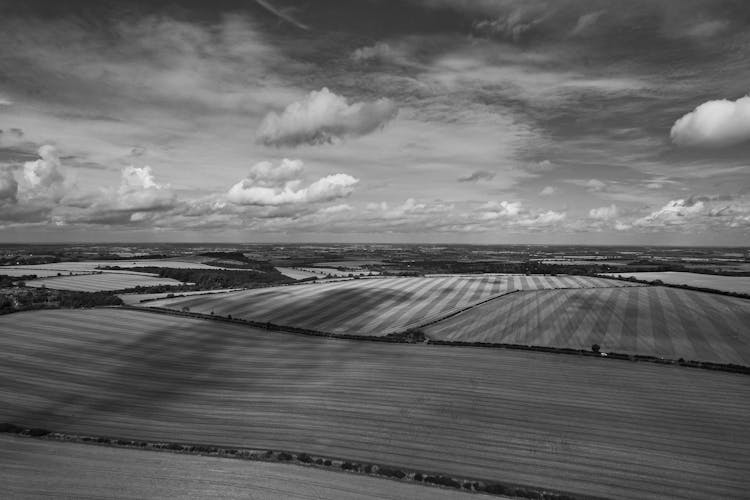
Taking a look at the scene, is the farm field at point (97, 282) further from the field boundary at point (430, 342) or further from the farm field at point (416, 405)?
the farm field at point (416, 405)

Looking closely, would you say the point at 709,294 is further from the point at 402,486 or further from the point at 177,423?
the point at 177,423

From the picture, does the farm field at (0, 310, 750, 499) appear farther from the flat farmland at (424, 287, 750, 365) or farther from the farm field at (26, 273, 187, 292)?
the farm field at (26, 273, 187, 292)

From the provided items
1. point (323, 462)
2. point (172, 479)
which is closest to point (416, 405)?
point (323, 462)

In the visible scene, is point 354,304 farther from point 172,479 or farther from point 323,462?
point 172,479

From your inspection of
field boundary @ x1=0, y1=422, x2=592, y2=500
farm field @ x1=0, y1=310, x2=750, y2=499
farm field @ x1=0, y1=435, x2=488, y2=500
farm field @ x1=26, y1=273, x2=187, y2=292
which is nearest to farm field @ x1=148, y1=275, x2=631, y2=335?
farm field @ x1=0, y1=310, x2=750, y2=499

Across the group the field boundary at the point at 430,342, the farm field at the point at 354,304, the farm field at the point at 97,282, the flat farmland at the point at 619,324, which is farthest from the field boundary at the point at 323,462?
the farm field at the point at 97,282

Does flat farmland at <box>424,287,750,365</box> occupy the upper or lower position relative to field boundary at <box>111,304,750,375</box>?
upper
